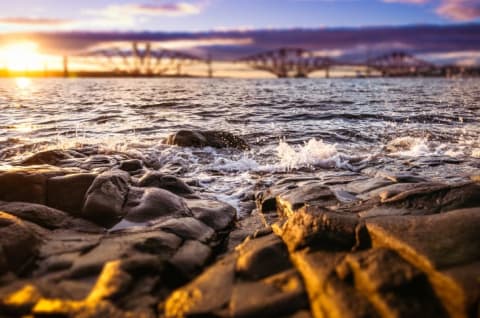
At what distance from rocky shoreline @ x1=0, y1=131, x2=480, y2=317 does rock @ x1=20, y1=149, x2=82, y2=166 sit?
8.84 feet

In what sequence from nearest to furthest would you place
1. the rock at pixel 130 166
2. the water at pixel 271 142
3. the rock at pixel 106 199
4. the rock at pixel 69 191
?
the rock at pixel 106 199, the rock at pixel 69 191, the rock at pixel 130 166, the water at pixel 271 142

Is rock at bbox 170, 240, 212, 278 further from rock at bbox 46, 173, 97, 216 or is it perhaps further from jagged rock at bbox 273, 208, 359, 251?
rock at bbox 46, 173, 97, 216

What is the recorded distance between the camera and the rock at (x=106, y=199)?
455 centimetres

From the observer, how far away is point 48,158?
8.09 metres

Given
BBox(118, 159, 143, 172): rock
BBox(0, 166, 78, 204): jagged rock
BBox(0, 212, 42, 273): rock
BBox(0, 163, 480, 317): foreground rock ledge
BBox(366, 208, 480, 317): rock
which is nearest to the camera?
BBox(366, 208, 480, 317): rock

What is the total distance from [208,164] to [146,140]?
11.8 ft

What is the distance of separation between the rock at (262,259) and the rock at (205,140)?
712 centimetres

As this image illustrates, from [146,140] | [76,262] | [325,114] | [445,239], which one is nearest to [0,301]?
[76,262]

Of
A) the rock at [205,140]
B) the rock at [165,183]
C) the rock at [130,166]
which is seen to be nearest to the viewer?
the rock at [165,183]

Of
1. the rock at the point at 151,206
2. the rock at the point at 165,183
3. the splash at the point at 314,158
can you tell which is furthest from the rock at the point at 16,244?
the splash at the point at 314,158

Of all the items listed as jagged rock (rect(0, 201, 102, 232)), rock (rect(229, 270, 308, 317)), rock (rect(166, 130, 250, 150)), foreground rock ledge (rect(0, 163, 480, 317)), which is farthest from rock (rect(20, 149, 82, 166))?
rock (rect(229, 270, 308, 317))

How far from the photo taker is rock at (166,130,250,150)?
34.7 ft

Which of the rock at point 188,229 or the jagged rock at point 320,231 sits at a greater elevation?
the jagged rock at point 320,231

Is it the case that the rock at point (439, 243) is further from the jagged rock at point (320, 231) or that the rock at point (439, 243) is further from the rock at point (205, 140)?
the rock at point (205, 140)
